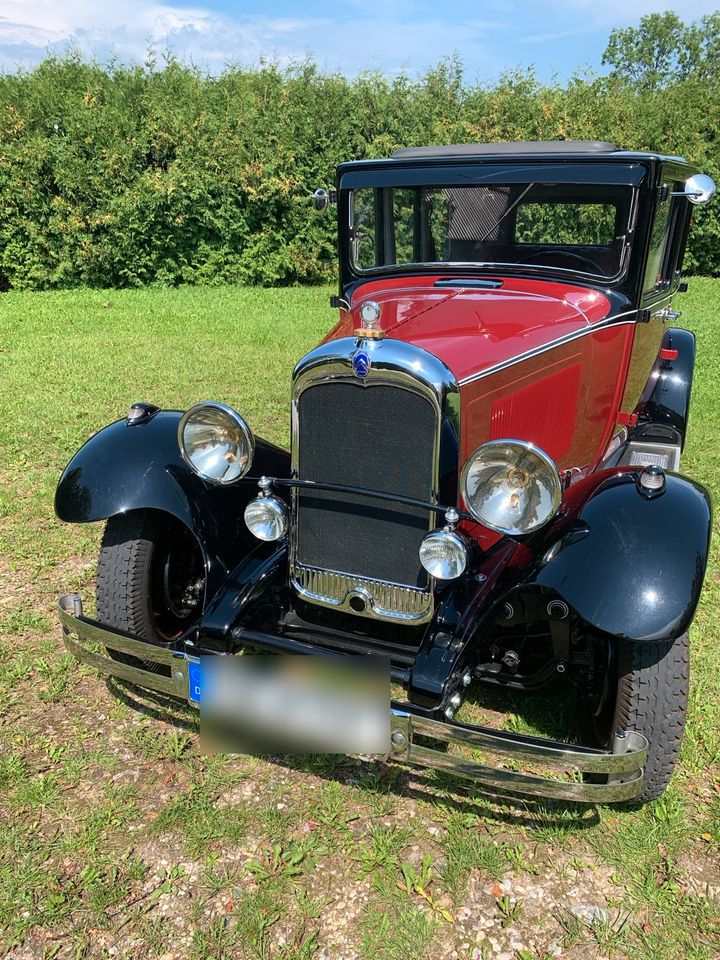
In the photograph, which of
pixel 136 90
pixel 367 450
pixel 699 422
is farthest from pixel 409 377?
pixel 136 90

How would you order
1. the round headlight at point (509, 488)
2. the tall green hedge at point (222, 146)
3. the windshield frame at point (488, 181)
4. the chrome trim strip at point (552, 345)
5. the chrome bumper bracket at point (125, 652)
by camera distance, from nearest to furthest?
the round headlight at point (509, 488)
the chrome bumper bracket at point (125, 652)
the chrome trim strip at point (552, 345)
the windshield frame at point (488, 181)
the tall green hedge at point (222, 146)

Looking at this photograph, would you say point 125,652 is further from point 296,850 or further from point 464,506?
point 464,506

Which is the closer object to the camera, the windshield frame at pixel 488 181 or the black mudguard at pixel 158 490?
the black mudguard at pixel 158 490

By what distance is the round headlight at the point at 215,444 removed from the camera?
2.61m

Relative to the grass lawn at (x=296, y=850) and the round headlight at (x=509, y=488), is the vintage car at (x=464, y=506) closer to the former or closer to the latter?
the round headlight at (x=509, y=488)

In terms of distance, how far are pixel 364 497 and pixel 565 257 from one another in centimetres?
172

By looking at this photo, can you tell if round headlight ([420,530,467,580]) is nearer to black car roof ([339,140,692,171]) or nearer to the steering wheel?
the steering wheel

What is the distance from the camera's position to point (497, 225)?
11.6ft

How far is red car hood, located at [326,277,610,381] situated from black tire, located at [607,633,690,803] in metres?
1.04

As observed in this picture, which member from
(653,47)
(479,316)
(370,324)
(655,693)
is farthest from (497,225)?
(653,47)

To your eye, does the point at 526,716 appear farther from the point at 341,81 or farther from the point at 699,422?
the point at 341,81

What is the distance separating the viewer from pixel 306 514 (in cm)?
259

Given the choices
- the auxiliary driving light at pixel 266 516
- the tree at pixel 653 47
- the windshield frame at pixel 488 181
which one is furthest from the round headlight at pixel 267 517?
the tree at pixel 653 47

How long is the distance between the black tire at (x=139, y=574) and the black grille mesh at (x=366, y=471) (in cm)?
71
